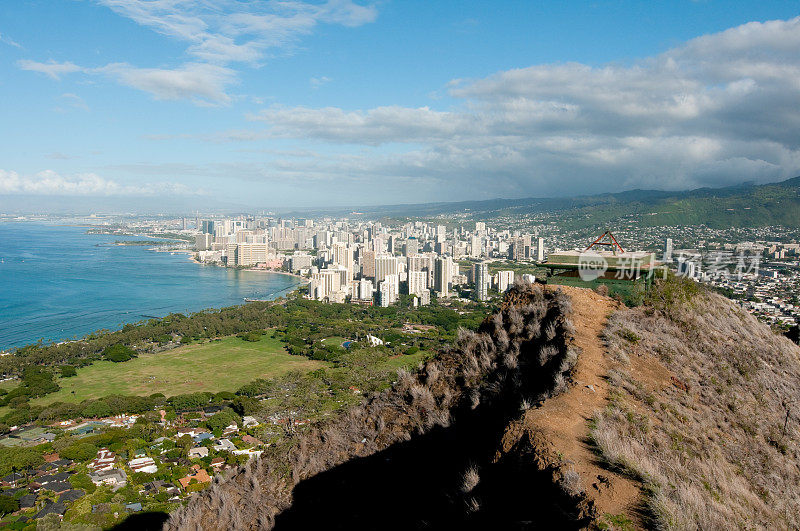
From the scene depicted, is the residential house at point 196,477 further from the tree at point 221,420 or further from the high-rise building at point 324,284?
the high-rise building at point 324,284

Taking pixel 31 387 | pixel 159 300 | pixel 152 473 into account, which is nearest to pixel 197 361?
pixel 31 387

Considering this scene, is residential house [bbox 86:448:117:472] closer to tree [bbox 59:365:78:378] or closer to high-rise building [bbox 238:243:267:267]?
tree [bbox 59:365:78:378]

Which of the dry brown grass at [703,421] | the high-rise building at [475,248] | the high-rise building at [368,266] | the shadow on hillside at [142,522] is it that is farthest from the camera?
the high-rise building at [475,248]

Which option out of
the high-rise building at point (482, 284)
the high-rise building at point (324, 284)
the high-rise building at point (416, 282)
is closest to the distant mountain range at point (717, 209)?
the high-rise building at point (482, 284)

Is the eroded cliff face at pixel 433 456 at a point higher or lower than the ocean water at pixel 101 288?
higher

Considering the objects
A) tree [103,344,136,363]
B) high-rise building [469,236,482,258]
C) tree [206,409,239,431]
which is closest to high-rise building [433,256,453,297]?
high-rise building [469,236,482,258]

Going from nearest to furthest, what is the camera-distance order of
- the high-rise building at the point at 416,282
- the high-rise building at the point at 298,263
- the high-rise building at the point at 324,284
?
the high-rise building at the point at 324,284 < the high-rise building at the point at 416,282 < the high-rise building at the point at 298,263

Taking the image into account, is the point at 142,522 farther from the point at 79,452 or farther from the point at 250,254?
the point at 250,254

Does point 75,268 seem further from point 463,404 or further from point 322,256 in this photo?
point 463,404
